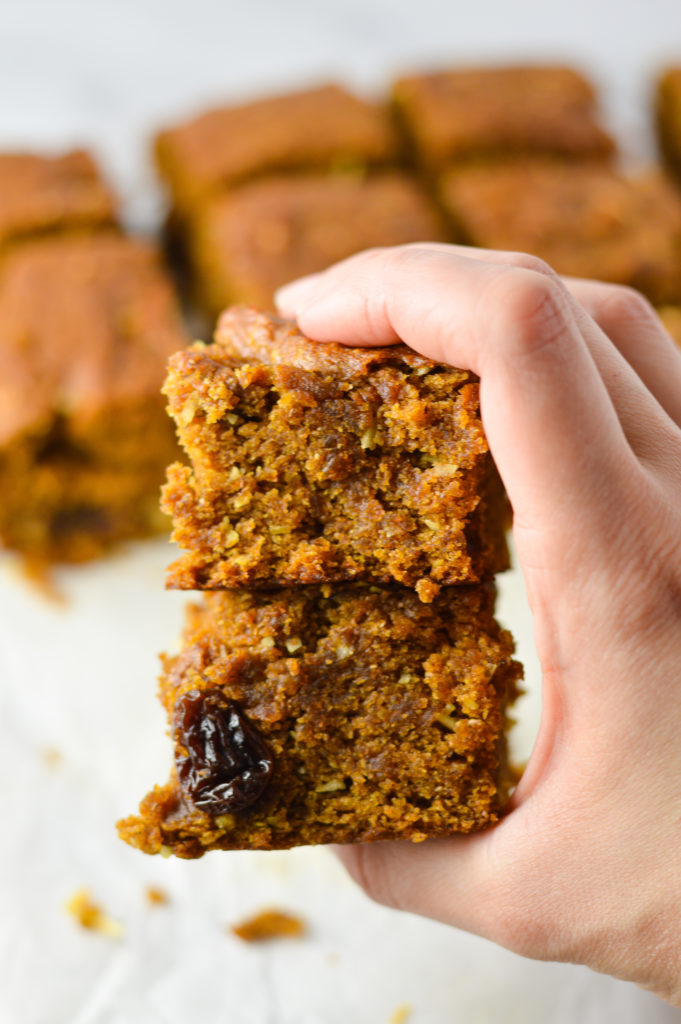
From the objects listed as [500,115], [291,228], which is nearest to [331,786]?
[291,228]

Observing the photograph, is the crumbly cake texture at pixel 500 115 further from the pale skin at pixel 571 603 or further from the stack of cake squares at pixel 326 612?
the stack of cake squares at pixel 326 612

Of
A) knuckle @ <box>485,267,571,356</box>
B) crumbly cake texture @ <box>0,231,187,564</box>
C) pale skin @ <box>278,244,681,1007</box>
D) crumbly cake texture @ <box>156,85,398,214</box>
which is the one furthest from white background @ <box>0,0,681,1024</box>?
knuckle @ <box>485,267,571,356</box>

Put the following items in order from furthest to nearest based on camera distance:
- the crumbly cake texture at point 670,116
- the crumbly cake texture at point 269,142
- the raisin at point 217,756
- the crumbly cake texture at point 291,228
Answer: the crumbly cake texture at point 670,116 → the crumbly cake texture at point 269,142 → the crumbly cake texture at point 291,228 → the raisin at point 217,756

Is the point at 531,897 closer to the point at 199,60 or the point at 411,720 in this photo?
Answer: the point at 411,720

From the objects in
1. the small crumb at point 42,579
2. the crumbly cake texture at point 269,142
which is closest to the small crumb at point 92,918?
the small crumb at point 42,579

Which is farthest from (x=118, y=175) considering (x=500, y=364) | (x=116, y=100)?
(x=500, y=364)

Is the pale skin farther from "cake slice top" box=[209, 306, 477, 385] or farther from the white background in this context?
the white background

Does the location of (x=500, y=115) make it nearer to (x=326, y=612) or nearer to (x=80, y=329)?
(x=80, y=329)
